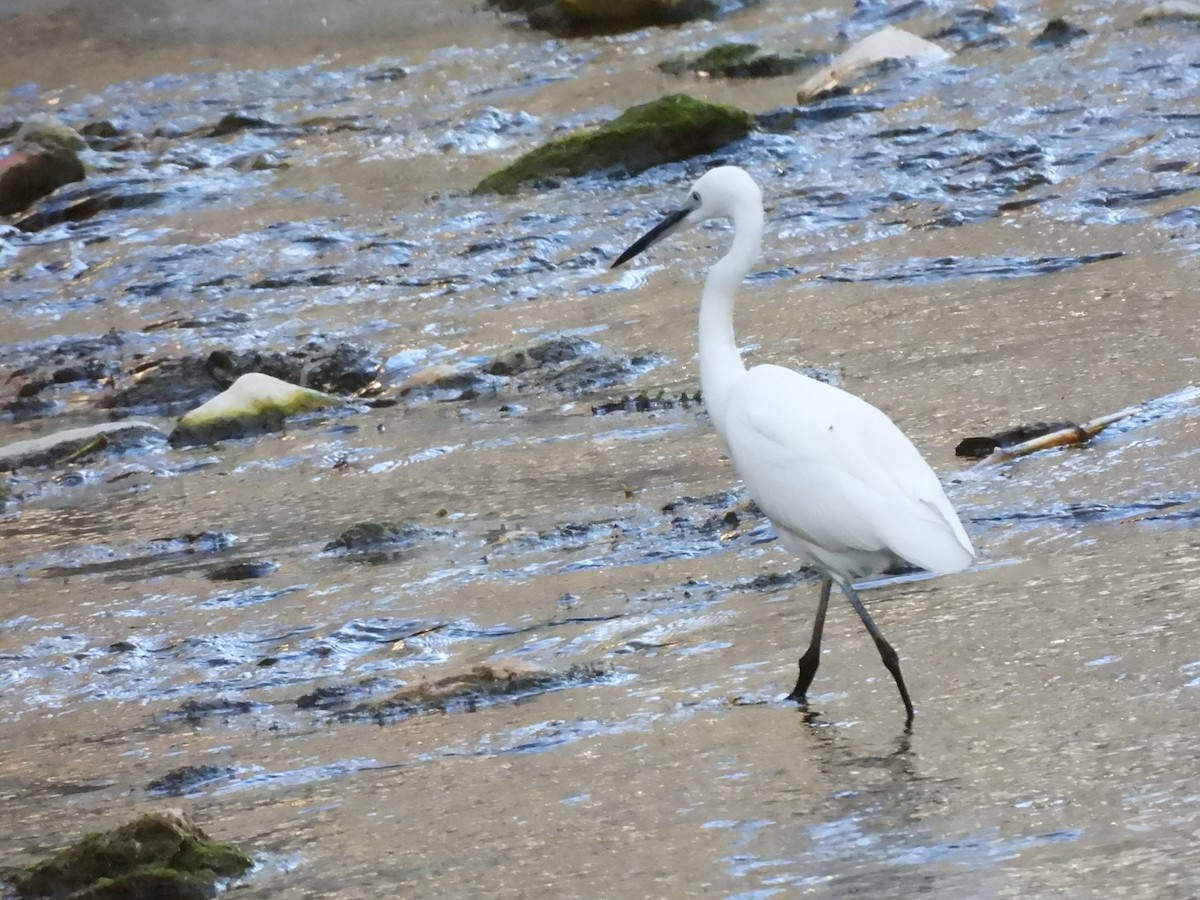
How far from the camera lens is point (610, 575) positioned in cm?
493

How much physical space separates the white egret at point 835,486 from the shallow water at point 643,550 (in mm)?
204

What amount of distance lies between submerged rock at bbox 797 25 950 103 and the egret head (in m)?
7.55

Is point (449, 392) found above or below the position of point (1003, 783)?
below

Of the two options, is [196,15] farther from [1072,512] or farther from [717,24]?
[1072,512]

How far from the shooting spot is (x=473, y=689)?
4.16 metres

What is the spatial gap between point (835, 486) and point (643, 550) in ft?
3.69

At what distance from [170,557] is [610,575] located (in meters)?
1.58

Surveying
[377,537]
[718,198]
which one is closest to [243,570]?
[377,537]

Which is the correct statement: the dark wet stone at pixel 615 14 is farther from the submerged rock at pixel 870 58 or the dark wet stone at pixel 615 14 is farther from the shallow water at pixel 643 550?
the shallow water at pixel 643 550

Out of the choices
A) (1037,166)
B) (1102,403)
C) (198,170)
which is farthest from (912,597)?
(198,170)

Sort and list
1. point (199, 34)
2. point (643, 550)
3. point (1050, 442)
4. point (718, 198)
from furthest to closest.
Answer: point (199, 34)
point (1050, 442)
point (643, 550)
point (718, 198)

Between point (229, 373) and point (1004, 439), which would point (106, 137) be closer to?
point (229, 373)

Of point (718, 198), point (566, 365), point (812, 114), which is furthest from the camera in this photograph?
point (812, 114)

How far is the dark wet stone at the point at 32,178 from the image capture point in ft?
42.9
